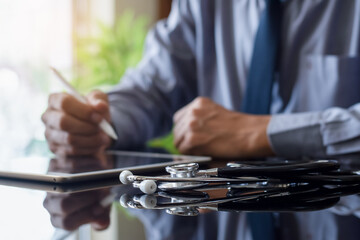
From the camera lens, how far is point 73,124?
76 centimetres

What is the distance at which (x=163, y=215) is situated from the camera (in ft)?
0.99

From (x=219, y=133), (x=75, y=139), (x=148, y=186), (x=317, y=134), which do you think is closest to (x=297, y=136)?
(x=317, y=134)

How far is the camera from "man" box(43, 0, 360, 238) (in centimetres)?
77

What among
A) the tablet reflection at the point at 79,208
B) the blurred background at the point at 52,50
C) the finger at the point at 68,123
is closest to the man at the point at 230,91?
the finger at the point at 68,123

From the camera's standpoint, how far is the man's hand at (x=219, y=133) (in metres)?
0.82

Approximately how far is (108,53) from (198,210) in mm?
2952

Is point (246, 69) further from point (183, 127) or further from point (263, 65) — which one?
point (183, 127)

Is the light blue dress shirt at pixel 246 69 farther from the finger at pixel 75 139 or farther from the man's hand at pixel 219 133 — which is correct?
the finger at pixel 75 139

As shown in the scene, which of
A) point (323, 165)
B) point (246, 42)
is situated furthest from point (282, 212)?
point (246, 42)

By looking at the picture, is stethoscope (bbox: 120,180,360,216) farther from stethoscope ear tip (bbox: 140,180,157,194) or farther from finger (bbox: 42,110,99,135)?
finger (bbox: 42,110,99,135)

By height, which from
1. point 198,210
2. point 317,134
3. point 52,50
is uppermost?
point 52,50

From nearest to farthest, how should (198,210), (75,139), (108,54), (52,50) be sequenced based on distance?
(198,210)
(75,139)
(108,54)
(52,50)

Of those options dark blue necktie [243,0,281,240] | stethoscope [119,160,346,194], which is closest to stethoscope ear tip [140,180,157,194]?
stethoscope [119,160,346,194]

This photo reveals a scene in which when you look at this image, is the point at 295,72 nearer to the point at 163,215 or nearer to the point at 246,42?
the point at 246,42
